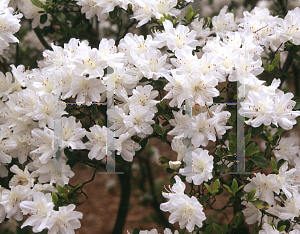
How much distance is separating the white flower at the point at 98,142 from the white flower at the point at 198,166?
28 cm

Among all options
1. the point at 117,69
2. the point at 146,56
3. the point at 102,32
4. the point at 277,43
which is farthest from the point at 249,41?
the point at 102,32

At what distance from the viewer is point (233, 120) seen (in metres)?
1.33

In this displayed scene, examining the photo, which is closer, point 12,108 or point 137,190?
point 12,108

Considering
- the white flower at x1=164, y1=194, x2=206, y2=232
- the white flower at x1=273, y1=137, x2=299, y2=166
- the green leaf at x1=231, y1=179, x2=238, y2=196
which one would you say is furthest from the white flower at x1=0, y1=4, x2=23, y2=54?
the white flower at x1=273, y1=137, x2=299, y2=166

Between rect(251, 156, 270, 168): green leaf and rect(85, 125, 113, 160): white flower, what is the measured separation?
524 mm

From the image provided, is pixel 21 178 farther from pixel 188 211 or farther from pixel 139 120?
pixel 188 211

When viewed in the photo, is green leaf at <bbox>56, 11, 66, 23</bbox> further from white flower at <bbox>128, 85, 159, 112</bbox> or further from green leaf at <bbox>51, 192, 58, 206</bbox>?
green leaf at <bbox>51, 192, 58, 206</bbox>

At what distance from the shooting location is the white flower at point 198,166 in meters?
1.12

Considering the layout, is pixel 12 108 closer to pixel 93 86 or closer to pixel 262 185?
pixel 93 86

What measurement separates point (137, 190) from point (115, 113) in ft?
3.22

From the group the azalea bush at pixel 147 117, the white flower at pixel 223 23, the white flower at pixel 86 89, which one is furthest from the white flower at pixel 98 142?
the white flower at pixel 223 23

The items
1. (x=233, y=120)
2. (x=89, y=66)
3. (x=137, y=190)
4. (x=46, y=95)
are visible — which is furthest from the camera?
(x=137, y=190)

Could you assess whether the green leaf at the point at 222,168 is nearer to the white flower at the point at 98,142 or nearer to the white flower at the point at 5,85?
the white flower at the point at 98,142

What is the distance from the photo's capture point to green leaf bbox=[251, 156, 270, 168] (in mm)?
1187
